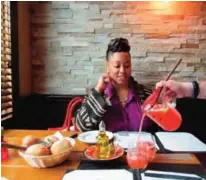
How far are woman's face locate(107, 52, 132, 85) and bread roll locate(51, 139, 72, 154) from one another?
2.52 ft

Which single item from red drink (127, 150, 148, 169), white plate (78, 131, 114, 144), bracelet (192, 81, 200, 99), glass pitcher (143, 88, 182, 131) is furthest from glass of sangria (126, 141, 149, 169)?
bracelet (192, 81, 200, 99)

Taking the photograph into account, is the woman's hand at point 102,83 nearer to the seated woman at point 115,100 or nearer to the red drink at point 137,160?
the seated woman at point 115,100

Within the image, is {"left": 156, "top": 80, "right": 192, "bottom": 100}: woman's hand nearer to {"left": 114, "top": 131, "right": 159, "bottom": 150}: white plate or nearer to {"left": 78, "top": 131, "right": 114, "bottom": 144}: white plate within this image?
{"left": 114, "top": 131, "right": 159, "bottom": 150}: white plate

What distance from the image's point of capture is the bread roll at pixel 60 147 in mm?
1045

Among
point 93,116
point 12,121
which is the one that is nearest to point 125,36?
point 93,116

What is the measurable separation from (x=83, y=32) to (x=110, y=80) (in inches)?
23.5

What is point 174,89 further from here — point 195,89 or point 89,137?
point 89,137

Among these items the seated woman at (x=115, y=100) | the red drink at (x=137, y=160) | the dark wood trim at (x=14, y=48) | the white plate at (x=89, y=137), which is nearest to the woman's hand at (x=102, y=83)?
the seated woman at (x=115, y=100)

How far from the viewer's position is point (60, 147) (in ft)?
3.47

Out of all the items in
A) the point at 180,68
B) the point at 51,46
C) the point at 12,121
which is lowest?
the point at 12,121

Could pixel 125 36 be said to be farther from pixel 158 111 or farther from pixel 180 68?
pixel 158 111

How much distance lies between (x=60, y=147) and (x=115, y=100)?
0.77 metres

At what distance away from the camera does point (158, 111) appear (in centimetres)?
117

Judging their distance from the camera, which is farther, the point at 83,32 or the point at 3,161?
the point at 83,32
